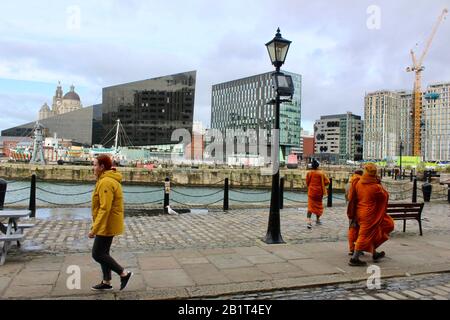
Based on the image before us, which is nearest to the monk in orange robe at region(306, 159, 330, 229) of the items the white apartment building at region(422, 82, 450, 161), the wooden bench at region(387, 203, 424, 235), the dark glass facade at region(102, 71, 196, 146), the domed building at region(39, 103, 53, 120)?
the wooden bench at region(387, 203, 424, 235)

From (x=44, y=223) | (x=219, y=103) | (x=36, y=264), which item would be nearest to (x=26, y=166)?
(x=44, y=223)

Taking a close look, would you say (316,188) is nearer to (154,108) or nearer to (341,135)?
(154,108)

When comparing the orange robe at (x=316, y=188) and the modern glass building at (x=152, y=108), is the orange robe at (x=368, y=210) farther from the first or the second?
the modern glass building at (x=152, y=108)

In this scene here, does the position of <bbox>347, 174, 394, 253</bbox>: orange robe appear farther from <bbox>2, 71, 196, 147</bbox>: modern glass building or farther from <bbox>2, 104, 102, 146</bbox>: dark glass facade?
<bbox>2, 104, 102, 146</bbox>: dark glass facade

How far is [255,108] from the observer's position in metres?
122

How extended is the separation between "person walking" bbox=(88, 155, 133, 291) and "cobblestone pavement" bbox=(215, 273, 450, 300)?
148 cm

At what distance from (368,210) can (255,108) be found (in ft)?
382

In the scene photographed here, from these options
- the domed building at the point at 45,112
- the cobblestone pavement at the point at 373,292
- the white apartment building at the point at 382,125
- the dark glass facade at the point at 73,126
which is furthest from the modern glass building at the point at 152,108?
the cobblestone pavement at the point at 373,292

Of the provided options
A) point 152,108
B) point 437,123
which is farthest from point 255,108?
point 437,123

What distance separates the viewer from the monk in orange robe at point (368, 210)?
664cm

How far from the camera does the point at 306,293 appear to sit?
5297 mm

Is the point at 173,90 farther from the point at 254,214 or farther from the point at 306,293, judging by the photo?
the point at 306,293

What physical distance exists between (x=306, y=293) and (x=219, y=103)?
141 meters

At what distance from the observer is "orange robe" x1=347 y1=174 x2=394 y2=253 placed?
6641 mm
